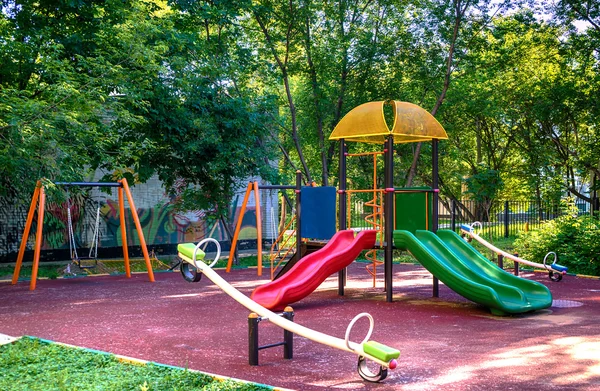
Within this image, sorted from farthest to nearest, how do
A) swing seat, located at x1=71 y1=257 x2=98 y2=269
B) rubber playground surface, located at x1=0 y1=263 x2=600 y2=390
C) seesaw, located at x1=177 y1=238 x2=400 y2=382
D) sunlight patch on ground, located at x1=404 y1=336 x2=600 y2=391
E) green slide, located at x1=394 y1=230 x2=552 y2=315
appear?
swing seat, located at x1=71 y1=257 x2=98 y2=269, green slide, located at x1=394 y1=230 x2=552 y2=315, rubber playground surface, located at x1=0 y1=263 x2=600 y2=390, sunlight patch on ground, located at x1=404 y1=336 x2=600 y2=391, seesaw, located at x1=177 y1=238 x2=400 y2=382

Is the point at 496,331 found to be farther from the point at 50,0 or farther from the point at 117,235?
the point at 117,235

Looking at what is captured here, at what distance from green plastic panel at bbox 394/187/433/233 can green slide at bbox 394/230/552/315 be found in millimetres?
410

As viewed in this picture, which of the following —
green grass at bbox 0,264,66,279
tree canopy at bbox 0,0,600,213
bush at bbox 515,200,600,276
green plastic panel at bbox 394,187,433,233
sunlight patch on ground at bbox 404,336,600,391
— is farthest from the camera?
green grass at bbox 0,264,66,279

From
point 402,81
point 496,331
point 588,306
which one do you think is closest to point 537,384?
point 496,331

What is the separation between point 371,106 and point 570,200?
326 inches

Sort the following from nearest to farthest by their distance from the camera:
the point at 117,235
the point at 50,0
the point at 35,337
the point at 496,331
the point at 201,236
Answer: the point at 35,337, the point at 496,331, the point at 50,0, the point at 117,235, the point at 201,236

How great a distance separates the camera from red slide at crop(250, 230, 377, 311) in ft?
31.6

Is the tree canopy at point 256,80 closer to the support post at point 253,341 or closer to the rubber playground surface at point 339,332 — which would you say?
the rubber playground surface at point 339,332

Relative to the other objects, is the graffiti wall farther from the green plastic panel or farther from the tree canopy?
the green plastic panel

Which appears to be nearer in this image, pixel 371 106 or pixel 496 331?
pixel 496 331

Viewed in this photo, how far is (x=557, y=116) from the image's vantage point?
23703mm

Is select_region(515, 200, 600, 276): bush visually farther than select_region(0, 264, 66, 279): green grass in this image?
No

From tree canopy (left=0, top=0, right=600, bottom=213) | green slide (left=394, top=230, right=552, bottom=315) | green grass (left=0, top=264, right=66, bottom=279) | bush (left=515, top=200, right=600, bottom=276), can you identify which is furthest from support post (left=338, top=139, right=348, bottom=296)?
green grass (left=0, top=264, right=66, bottom=279)

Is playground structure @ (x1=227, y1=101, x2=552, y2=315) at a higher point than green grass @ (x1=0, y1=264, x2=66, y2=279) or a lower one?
higher
